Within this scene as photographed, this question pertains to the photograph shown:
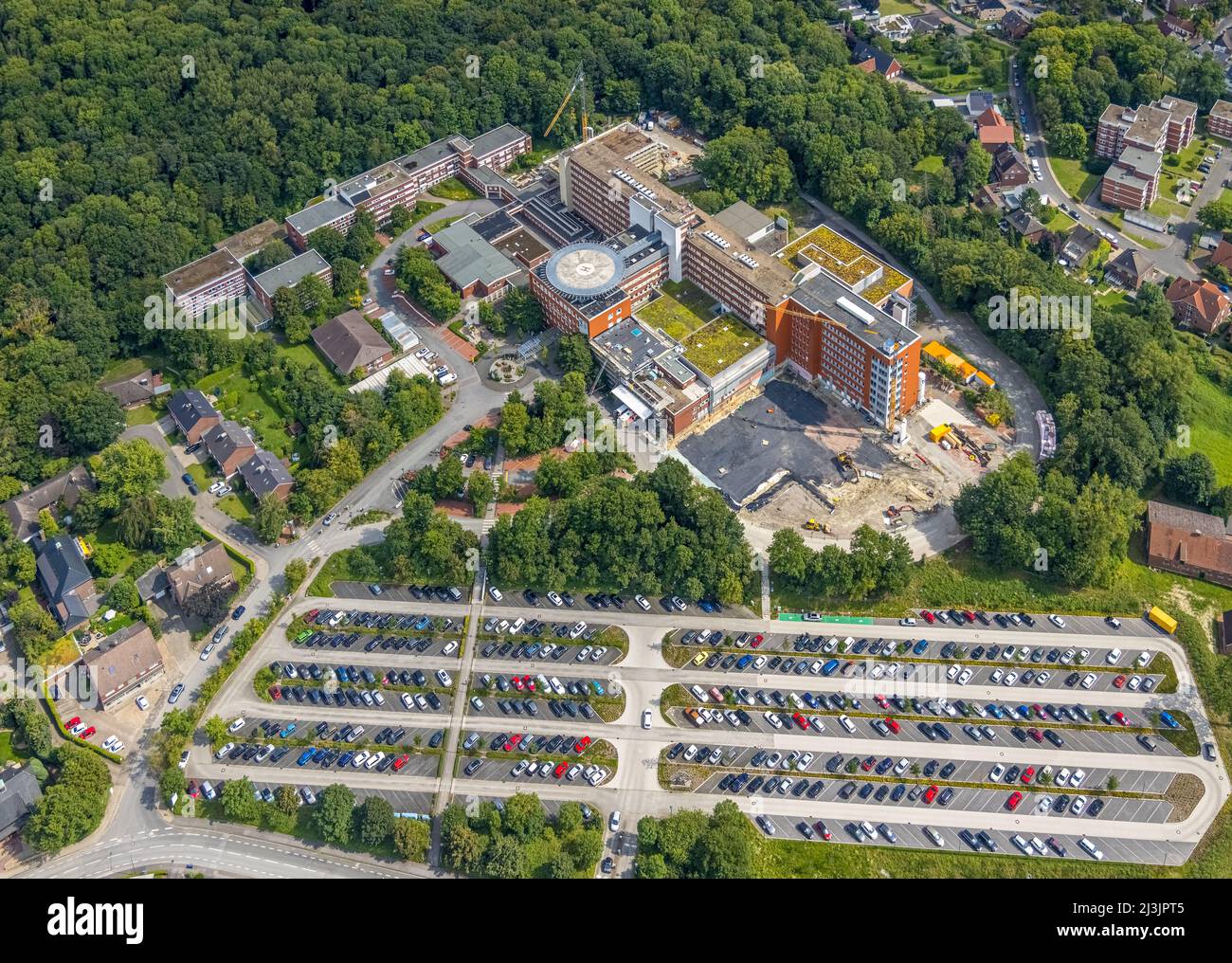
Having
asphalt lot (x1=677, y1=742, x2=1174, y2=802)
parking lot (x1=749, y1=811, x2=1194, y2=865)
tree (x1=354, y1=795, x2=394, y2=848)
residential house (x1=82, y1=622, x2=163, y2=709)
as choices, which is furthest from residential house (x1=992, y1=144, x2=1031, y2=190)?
residential house (x1=82, y1=622, x2=163, y2=709)

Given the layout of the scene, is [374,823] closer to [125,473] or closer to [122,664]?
[122,664]

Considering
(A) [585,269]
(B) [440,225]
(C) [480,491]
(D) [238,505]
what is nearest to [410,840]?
(C) [480,491]

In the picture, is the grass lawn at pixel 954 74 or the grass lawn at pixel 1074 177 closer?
the grass lawn at pixel 1074 177

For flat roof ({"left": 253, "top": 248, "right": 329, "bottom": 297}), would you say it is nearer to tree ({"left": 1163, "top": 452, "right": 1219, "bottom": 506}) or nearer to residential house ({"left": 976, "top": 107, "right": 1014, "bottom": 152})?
residential house ({"left": 976, "top": 107, "right": 1014, "bottom": 152})

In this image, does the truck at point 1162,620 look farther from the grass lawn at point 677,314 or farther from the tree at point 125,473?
the tree at point 125,473

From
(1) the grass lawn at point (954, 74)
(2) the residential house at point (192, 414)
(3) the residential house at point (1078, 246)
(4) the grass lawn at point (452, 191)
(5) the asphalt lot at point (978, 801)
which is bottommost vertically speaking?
(5) the asphalt lot at point (978, 801)

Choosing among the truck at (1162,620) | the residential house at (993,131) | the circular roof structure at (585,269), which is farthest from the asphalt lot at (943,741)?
the residential house at (993,131)
